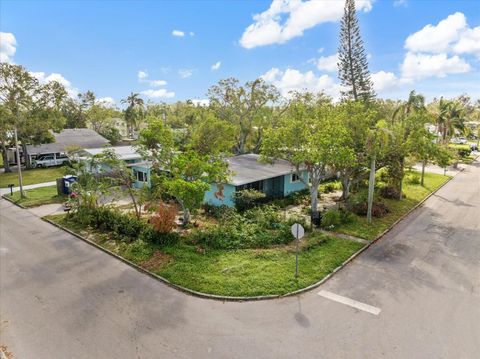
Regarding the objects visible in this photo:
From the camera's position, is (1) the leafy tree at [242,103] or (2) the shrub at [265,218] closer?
(2) the shrub at [265,218]

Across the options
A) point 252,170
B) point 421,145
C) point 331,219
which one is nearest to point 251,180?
point 252,170

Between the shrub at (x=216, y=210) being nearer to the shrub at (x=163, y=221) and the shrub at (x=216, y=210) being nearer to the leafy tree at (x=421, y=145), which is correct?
the shrub at (x=163, y=221)

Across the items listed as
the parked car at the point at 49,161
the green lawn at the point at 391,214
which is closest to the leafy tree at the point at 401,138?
the green lawn at the point at 391,214

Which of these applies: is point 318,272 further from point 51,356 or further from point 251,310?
point 51,356

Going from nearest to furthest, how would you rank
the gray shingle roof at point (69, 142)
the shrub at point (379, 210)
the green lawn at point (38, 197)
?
the shrub at point (379, 210) → the green lawn at point (38, 197) → the gray shingle roof at point (69, 142)

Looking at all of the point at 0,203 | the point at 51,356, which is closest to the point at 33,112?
the point at 0,203

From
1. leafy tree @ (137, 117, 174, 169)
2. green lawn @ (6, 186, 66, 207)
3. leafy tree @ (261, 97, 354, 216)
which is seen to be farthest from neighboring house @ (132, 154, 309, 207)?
green lawn @ (6, 186, 66, 207)

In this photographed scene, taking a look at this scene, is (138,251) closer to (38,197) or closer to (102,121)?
(38,197)
